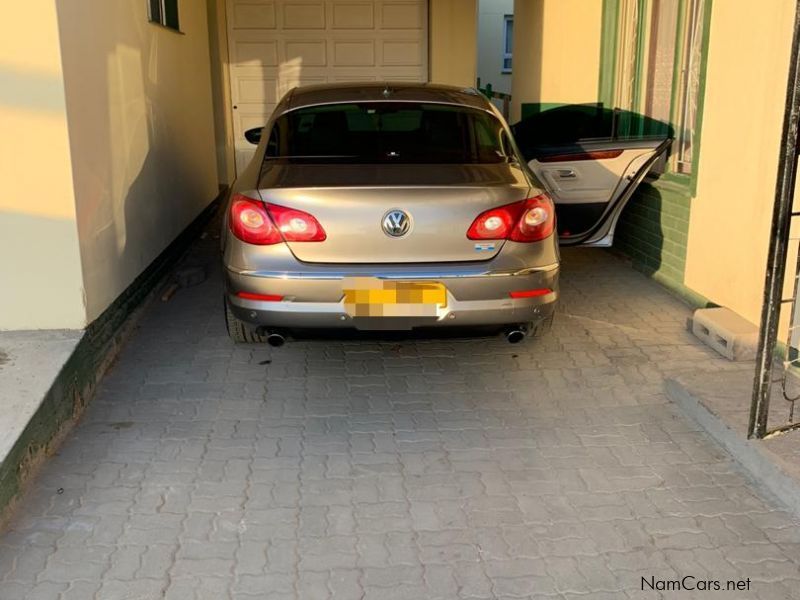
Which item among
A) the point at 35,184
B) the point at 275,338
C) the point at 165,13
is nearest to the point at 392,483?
the point at 275,338

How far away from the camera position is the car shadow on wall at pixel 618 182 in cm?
590

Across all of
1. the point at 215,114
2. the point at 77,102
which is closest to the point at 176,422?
the point at 77,102

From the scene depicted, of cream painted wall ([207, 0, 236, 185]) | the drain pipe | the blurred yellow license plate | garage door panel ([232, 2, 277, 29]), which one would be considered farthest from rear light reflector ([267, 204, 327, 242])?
garage door panel ([232, 2, 277, 29])

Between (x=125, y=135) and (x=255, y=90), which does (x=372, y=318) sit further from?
(x=255, y=90)

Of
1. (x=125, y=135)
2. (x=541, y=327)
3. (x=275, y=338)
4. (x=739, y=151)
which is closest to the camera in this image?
(x=275, y=338)

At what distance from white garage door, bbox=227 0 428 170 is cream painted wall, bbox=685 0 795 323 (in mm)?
5732

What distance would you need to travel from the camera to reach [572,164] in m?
5.99

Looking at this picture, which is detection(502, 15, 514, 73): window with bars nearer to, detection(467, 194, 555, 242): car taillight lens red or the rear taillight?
detection(467, 194, 555, 242): car taillight lens red

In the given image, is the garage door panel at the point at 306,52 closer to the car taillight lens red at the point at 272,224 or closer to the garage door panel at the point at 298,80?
the garage door panel at the point at 298,80

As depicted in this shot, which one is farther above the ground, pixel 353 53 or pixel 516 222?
pixel 353 53

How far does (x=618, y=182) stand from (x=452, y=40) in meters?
5.45

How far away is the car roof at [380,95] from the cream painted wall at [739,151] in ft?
5.31

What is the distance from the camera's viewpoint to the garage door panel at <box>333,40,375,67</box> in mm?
10703

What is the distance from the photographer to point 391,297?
13.2ft
